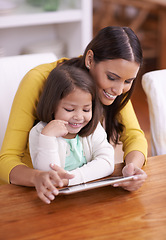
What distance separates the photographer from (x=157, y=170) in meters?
1.15

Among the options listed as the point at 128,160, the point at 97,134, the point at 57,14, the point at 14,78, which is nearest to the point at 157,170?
the point at 128,160

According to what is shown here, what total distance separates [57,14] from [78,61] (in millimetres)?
1357

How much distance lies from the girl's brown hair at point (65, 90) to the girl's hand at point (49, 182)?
21 cm

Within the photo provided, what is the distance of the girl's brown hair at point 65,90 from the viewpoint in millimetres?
1112

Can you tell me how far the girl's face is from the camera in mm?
1097

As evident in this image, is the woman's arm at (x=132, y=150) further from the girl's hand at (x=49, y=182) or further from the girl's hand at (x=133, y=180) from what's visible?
the girl's hand at (x=49, y=182)

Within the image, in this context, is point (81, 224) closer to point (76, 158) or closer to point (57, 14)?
point (76, 158)

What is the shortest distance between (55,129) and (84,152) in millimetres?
157

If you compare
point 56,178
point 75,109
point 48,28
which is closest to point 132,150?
point 75,109

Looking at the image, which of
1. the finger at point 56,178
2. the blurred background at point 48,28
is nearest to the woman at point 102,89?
the finger at point 56,178

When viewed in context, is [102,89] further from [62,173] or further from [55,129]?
[62,173]

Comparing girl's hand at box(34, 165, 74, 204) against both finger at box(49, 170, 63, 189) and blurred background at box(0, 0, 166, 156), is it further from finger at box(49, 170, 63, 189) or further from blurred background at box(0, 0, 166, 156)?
blurred background at box(0, 0, 166, 156)

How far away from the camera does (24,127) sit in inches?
49.9

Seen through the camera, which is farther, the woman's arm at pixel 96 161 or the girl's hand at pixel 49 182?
the woman's arm at pixel 96 161
